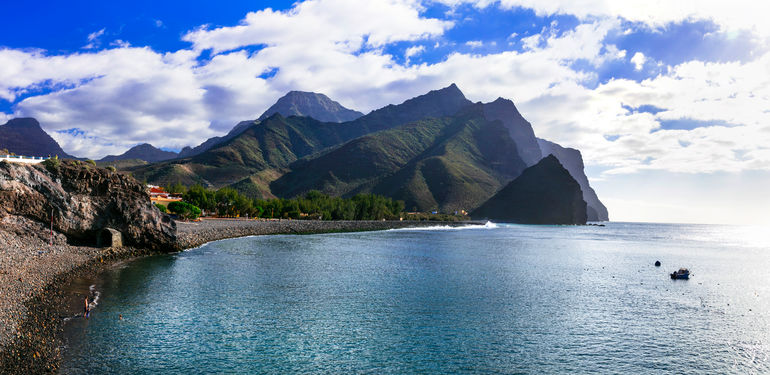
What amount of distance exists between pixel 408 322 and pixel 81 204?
5305cm

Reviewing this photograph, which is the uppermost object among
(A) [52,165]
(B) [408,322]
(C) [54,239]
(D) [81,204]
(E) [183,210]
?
(A) [52,165]

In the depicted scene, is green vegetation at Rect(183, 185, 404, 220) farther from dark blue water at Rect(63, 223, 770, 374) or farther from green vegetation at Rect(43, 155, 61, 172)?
dark blue water at Rect(63, 223, 770, 374)

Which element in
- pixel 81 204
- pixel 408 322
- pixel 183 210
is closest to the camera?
pixel 408 322

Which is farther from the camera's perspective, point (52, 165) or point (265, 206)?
point (265, 206)

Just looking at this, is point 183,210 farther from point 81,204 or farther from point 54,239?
point 54,239

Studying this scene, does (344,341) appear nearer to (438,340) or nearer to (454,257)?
(438,340)

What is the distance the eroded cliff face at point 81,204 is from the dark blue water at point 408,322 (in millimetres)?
10064

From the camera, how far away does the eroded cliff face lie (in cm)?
5194

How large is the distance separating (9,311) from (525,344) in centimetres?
3226

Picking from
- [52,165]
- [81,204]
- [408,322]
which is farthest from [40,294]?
[52,165]

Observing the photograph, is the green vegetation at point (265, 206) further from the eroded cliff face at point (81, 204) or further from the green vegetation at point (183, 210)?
the eroded cliff face at point (81, 204)

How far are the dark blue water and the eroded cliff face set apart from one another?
10064mm

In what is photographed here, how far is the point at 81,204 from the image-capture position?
194 feet

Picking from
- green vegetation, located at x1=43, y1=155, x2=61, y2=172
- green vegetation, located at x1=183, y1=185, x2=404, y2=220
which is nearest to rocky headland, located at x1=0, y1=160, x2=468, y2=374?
green vegetation, located at x1=43, y1=155, x2=61, y2=172
